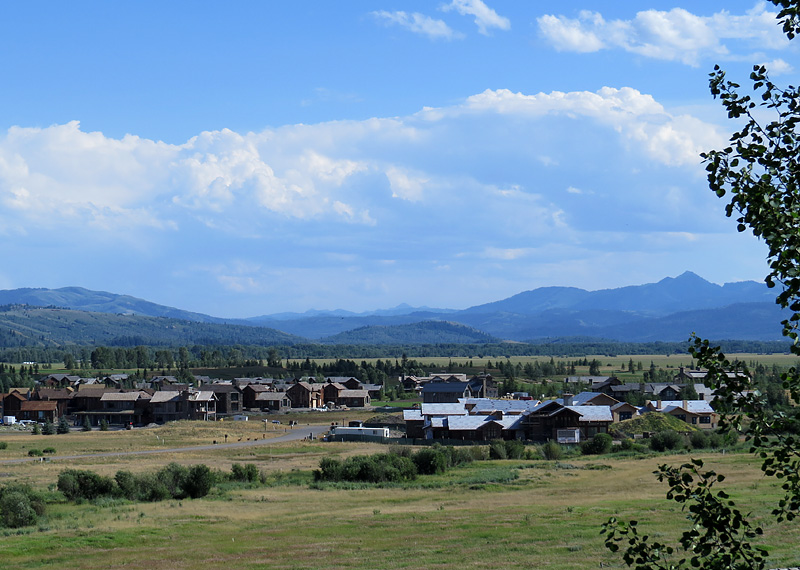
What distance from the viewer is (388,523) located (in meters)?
39.6

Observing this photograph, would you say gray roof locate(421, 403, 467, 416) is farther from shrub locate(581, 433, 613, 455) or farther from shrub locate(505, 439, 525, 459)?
shrub locate(581, 433, 613, 455)

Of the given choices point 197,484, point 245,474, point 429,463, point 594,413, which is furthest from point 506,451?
point 197,484

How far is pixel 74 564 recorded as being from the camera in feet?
105

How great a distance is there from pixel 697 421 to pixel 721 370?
3719 inches

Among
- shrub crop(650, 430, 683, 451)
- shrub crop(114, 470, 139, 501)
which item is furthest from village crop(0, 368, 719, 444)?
shrub crop(114, 470, 139, 501)

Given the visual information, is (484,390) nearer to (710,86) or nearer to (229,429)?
(229,429)

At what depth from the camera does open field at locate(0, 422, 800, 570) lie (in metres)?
31.7

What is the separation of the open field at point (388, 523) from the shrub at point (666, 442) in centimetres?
1430

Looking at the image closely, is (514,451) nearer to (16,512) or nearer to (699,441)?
(699,441)

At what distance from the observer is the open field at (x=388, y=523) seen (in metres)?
31.7

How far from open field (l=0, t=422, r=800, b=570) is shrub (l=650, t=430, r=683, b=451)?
1430cm

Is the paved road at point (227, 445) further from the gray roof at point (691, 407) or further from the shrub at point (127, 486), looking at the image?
the gray roof at point (691, 407)

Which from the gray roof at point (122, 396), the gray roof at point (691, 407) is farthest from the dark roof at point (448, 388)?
the gray roof at point (122, 396)

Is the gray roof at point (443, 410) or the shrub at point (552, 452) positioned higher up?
the gray roof at point (443, 410)
